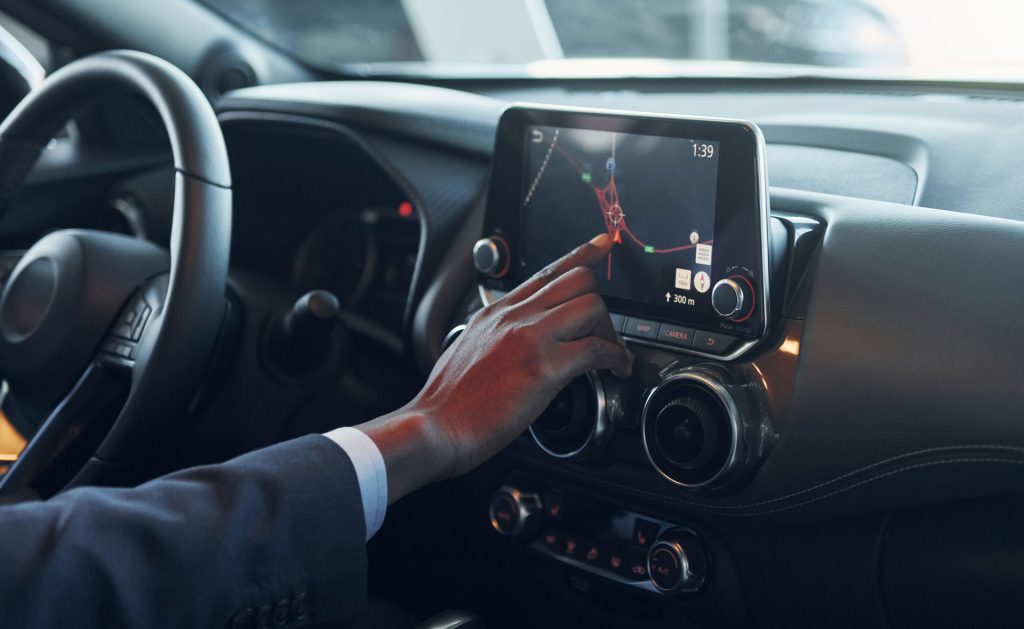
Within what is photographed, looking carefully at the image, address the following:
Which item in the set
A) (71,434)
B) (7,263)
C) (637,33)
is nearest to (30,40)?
(7,263)


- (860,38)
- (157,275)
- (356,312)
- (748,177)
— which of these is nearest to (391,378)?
(356,312)

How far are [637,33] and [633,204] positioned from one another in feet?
10.1

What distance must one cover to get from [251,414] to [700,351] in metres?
0.72

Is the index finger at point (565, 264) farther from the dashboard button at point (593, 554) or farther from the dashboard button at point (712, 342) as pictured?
the dashboard button at point (593, 554)

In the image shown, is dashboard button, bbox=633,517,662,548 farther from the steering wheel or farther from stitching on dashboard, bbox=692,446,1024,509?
the steering wheel

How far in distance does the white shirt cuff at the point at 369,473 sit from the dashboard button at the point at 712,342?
333 millimetres

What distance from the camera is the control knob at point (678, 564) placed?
111 cm

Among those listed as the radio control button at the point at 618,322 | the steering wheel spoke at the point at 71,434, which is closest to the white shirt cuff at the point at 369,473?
the radio control button at the point at 618,322

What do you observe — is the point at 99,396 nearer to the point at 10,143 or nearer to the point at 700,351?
the point at 10,143

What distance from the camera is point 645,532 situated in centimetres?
117

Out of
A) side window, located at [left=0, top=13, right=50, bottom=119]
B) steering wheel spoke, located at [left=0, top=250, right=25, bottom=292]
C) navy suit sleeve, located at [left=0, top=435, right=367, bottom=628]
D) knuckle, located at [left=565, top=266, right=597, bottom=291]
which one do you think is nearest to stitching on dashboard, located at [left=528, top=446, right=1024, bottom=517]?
knuckle, located at [left=565, top=266, right=597, bottom=291]

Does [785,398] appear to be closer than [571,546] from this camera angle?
Yes

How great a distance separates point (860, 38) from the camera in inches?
71.2

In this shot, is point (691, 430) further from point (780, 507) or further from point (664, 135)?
point (664, 135)
